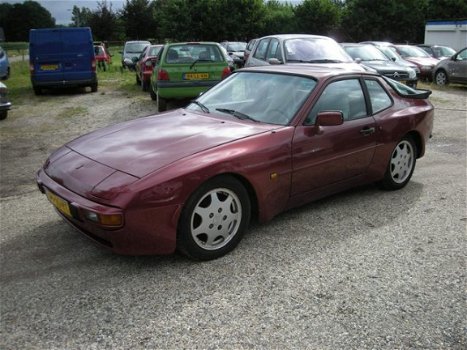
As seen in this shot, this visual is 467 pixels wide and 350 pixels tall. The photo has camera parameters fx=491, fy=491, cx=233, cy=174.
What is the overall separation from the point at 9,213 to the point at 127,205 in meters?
2.12

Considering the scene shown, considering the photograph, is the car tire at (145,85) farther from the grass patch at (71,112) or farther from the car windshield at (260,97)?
the car windshield at (260,97)

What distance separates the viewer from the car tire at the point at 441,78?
1705cm

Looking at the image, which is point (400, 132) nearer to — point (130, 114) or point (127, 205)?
point (127, 205)

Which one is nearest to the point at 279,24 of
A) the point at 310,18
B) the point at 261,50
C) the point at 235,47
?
the point at 310,18

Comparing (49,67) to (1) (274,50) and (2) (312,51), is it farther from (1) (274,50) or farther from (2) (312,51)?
(2) (312,51)

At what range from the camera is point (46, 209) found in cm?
481

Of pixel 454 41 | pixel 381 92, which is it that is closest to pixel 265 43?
pixel 381 92

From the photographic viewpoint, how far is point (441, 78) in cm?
1725

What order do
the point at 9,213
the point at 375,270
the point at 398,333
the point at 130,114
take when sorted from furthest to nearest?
the point at 130,114, the point at 9,213, the point at 375,270, the point at 398,333

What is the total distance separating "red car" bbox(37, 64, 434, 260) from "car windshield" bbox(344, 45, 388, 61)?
8.95 metres

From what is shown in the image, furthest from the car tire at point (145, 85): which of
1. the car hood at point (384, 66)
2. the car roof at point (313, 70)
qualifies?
the car roof at point (313, 70)

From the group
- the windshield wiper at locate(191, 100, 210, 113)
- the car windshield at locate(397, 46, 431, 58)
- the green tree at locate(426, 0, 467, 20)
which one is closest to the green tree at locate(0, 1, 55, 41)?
the green tree at locate(426, 0, 467, 20)

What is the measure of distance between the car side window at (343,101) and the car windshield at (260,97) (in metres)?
0.15

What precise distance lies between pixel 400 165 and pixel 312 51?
530 cm
